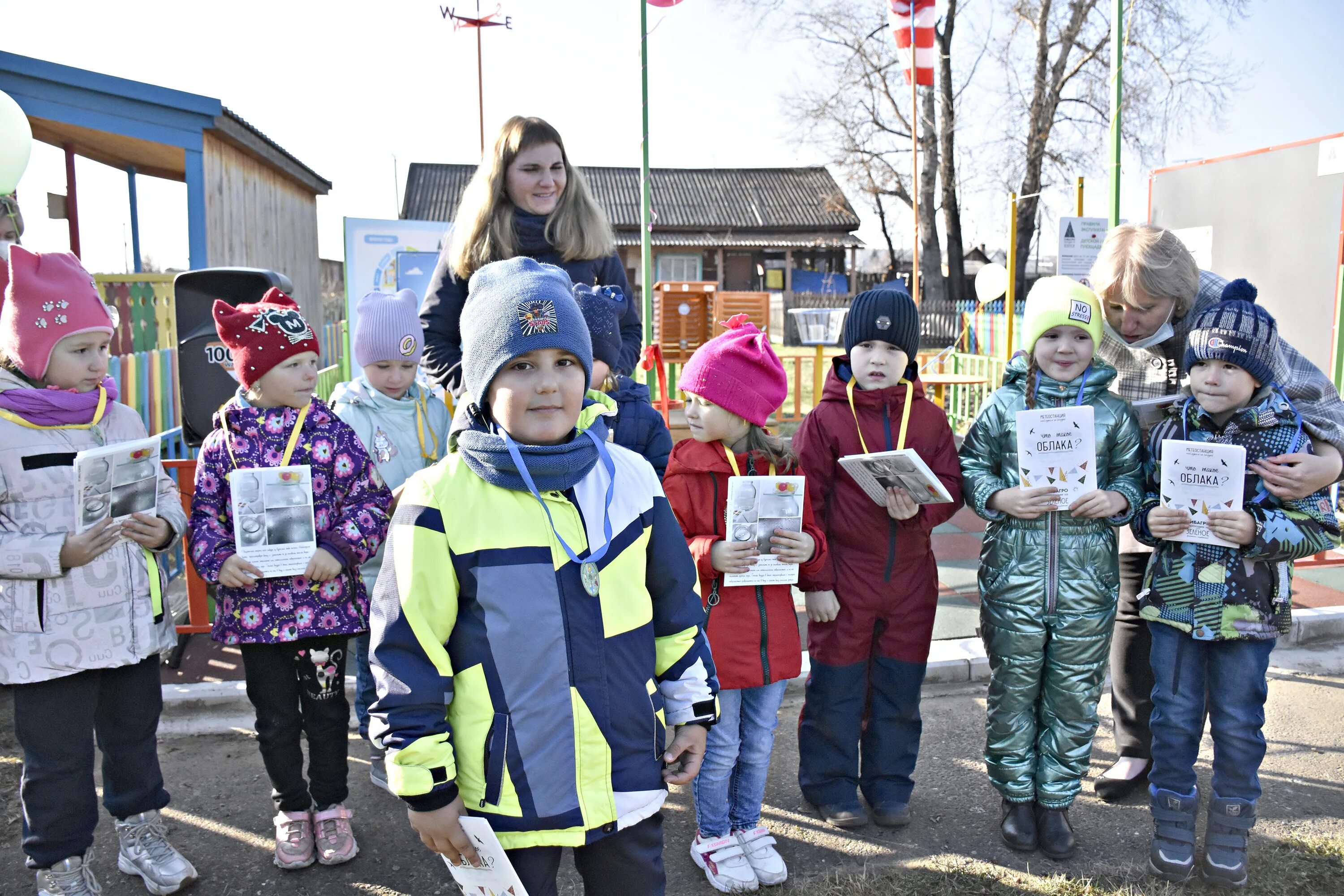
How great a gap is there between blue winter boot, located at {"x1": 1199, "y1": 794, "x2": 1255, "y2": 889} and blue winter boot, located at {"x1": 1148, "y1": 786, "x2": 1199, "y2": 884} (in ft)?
0.19

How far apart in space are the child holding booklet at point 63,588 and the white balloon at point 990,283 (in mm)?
14535

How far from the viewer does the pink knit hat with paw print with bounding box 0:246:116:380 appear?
9.30 feet

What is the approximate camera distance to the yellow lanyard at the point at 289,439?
10.0ft

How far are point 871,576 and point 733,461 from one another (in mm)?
709

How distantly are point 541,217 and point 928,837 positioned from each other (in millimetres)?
2668

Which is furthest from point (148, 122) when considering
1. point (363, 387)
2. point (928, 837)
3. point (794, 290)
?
point (794, 290)

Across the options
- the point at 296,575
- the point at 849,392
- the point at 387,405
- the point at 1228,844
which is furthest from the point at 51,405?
the point at 1228,844

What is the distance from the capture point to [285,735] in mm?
3127

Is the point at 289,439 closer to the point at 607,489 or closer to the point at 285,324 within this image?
the point at 285,324

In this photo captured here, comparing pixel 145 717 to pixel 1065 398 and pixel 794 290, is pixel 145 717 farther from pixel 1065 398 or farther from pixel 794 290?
pixel 794 290

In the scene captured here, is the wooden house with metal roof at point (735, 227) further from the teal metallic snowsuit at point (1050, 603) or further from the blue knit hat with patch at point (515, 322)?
the blue knit hat with patch at point (515, 322)

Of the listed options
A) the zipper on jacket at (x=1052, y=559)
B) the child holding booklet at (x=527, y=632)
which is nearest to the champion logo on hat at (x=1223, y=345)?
the zipper on jacket at (x=1052, y=559)

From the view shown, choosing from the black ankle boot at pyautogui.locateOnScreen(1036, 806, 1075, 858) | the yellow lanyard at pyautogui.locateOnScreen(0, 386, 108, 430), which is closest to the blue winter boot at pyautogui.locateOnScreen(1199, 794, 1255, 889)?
the black ankle boot at pyautogui.locateOnScreen(1036, 806, 1075, 858)

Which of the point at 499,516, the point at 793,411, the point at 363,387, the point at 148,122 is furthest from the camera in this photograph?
the point at 793,411
